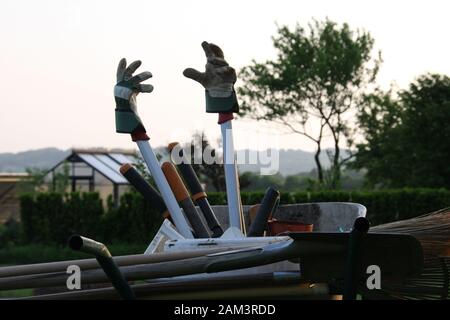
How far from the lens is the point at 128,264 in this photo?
4.97 ft

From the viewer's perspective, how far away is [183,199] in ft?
7.10

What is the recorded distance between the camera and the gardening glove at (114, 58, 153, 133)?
1.96 m

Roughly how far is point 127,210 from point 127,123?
18.3 metres

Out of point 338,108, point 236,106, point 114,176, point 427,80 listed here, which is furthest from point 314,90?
point 236,106

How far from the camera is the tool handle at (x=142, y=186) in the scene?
207 cm

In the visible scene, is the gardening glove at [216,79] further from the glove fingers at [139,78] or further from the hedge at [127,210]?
the hedge at [127,210]

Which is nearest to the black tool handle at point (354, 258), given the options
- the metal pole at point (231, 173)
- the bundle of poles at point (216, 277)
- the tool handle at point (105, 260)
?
the bundle of poles at point (216, 277)

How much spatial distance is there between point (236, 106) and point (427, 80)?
27.3 m

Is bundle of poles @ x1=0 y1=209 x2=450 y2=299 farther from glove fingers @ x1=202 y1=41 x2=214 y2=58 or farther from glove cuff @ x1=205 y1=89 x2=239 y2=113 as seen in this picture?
glove fingers @ x1=202 y1=41 x2=214 y2=58

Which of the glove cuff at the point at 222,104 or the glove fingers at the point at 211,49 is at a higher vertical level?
the glove fingers at the point at 211,49

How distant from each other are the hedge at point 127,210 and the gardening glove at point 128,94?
15.4 m

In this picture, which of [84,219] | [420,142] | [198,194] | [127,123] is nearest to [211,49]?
[127,123]

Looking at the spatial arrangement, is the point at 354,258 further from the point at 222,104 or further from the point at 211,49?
the point at 211,49
